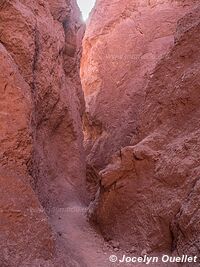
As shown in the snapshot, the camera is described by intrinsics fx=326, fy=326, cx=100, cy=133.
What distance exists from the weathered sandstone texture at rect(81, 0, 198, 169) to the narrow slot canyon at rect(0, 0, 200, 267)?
25 centimetres

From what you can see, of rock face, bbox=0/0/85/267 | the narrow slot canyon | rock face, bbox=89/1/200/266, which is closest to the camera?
rock face, bbox=0/0/85/267

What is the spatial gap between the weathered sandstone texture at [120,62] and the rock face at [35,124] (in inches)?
79.7

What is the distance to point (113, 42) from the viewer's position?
61.1 ft

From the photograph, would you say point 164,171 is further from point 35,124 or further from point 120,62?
point 120,62

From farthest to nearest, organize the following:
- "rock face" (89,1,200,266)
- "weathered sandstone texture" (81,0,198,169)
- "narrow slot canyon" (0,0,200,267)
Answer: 1. "weathered sandstone texture" (81,0,198,169)
2. "rock face" (89,1,200,266)
3. "narrow slot canyon" (0,0,200,267)

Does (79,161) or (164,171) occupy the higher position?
(164,171)

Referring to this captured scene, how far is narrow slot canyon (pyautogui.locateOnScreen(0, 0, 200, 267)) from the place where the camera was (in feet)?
21.2

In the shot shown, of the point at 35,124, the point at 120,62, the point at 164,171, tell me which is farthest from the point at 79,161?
the point at 120,62

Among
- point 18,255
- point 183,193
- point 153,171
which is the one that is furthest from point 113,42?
point 18,255

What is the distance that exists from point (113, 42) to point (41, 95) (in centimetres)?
961

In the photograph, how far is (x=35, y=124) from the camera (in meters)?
8.80

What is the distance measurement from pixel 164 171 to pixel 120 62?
430 inches

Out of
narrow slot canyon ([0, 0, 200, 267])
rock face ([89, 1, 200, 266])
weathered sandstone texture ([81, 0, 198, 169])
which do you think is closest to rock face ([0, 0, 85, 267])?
narrow slot canyon ([0, 0, 200, 267])

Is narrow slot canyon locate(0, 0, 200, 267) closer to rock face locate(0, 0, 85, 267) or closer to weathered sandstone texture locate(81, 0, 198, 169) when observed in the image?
→ rock face locate(0, 0, 85, 267)
